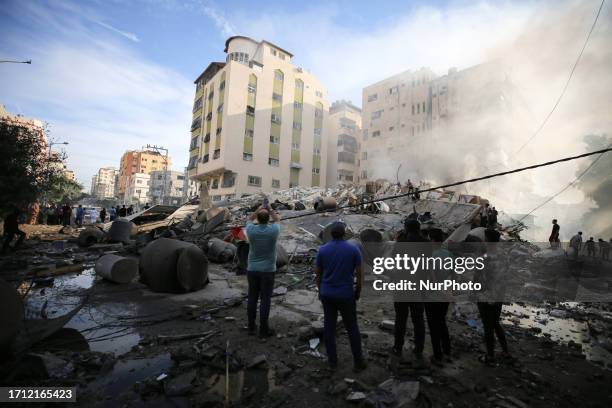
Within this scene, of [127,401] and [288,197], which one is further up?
[288,197]

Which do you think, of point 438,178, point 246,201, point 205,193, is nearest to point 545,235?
point 438,178

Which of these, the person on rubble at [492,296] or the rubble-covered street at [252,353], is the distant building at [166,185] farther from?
the person on rubble at [492,296]

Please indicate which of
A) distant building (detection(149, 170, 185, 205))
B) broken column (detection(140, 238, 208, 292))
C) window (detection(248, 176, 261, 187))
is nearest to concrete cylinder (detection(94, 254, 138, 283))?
broken column (detection(140, 238, 208, 292))

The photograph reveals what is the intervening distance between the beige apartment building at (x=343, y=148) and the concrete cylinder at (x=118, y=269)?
122ft

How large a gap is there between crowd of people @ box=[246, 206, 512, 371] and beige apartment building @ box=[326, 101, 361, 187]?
38.8m

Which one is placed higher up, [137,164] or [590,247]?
[137,164]

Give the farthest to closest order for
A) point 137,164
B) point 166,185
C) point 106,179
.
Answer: point 106,179 < point 137,164 < point 166,185

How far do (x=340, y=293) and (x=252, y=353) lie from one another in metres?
1.38

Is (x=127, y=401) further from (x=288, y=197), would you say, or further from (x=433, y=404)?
(x=288, y=197)

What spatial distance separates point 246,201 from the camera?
21141mm

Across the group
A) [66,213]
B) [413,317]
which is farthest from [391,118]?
[413,317]

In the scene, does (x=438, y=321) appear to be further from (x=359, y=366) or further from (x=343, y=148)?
(x=343, y=148)

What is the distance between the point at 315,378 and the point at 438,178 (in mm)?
37872

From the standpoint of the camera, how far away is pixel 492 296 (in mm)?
3355
